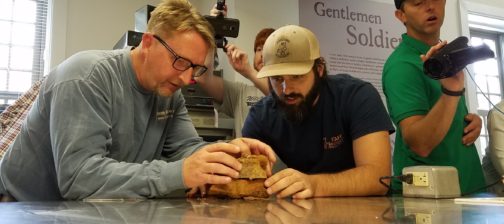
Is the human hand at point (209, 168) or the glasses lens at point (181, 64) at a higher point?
the glasses lens at point (181, 64)

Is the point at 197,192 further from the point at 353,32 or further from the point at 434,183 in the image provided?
the point at 353,32

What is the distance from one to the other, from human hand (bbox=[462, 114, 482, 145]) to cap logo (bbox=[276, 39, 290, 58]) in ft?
2.06

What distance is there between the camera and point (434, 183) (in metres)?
1.06

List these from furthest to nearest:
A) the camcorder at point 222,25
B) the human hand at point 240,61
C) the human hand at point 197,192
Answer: the human hand at point 240,61, the camcorder at point 222,25, the human hand at point 197,192

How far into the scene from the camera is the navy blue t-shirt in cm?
134

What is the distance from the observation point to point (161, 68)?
1205 millimetres

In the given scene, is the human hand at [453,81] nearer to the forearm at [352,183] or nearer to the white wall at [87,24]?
the forearm at [352,183]

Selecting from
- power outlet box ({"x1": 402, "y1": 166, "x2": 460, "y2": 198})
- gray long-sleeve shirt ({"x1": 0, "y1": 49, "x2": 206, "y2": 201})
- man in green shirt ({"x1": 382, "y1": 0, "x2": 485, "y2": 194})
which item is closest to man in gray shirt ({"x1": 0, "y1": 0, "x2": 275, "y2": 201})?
gray long-sleeve shirt ({"x1": 0, "y1": 49, "x2": 206, "y2": 201})

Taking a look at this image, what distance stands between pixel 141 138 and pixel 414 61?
2.88 ft

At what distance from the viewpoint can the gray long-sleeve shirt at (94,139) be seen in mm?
967

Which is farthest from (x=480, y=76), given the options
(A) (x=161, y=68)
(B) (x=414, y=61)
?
(A) (x=161, y=68)

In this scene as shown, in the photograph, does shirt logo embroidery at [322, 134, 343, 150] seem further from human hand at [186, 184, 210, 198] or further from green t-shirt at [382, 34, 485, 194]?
human hand at [186, 184, 210, 198]

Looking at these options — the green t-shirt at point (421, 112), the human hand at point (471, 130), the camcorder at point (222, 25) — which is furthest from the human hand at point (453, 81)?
the camcorder at point (222, 25)

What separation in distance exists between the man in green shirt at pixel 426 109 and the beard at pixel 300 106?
0.79 ft
